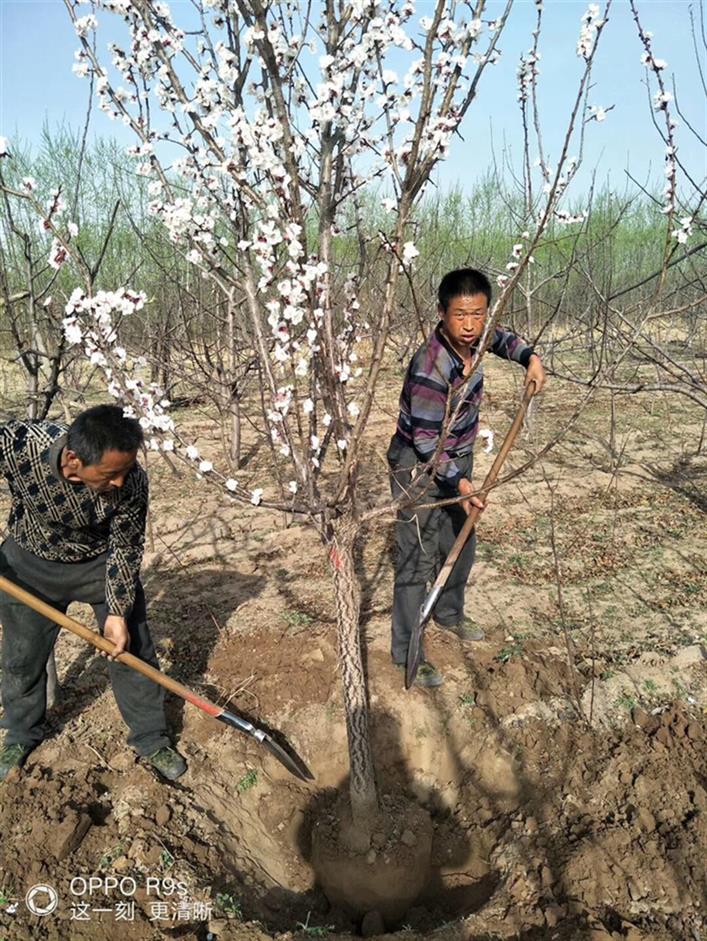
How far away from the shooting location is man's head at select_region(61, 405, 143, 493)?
2258 millimetres

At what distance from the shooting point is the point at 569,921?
233 cm

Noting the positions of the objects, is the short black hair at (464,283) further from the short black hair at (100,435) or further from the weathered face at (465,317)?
the short black hair at (100,435)

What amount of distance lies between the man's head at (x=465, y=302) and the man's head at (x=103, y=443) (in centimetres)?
132

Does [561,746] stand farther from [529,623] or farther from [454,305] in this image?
[454,305]

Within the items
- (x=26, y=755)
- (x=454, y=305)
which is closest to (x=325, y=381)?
(x=454, y=305)

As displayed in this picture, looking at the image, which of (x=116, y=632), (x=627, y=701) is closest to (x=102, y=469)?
(x=116, y=632)

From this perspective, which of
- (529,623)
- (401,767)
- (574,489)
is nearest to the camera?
(401,767)

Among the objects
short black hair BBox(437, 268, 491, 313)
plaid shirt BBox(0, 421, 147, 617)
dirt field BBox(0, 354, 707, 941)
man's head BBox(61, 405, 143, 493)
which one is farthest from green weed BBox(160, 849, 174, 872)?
short black hair BBox(437, 268, 491, 313)

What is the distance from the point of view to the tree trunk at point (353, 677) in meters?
2.53

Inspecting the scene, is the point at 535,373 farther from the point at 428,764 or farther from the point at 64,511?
the point at 64,511

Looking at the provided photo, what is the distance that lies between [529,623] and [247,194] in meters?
2.99

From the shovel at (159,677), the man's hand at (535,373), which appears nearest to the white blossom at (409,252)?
the man's hand at (535,373)

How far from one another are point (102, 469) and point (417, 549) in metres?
1.59

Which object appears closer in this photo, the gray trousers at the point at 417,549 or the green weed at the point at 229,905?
the green weed at the point at 229,905
